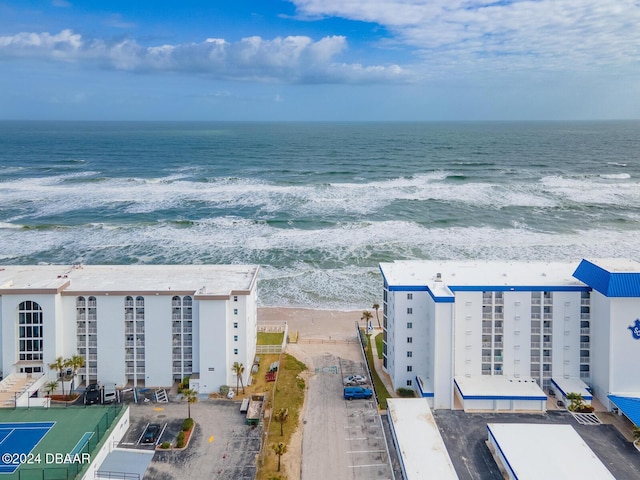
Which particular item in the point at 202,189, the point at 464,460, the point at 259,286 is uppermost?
the point at 202,189

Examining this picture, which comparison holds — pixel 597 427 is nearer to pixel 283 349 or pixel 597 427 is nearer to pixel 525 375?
pixel 525 375

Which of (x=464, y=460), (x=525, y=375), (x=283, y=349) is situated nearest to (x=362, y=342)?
(x=283, y=349)

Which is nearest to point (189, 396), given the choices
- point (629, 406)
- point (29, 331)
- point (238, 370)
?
point (238, 370)

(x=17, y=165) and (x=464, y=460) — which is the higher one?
(x=17, y=165)

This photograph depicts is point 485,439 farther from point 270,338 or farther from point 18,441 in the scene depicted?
point 18,441

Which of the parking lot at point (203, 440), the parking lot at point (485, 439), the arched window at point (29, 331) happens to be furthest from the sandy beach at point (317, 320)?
the arched window at point (29, 331)

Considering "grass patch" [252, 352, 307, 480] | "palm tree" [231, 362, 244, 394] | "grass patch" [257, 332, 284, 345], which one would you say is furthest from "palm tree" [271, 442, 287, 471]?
"grass patch" [257, 332, 284, 345]

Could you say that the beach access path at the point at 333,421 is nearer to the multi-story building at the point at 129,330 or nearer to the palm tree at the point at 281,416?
the palm tree at the point at 281,416

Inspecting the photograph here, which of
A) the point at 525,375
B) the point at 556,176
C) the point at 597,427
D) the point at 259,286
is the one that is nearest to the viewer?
the point at 597,427

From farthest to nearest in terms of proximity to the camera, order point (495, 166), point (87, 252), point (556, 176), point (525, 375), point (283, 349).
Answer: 1. point (495, 166)
2. point (556, 176)
3. point (87, 252)
4. point (283, 349)
5. point (525, 375)
